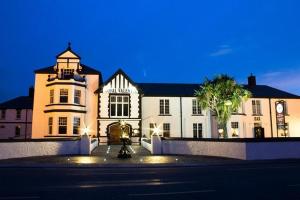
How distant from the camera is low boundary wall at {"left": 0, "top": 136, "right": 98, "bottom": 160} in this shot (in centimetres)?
2434

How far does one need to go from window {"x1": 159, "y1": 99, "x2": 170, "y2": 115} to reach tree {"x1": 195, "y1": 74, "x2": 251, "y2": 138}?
6843 millimetres

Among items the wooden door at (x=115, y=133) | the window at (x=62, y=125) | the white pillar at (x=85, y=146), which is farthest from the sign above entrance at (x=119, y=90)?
the white pillar at (x=85, y=146)

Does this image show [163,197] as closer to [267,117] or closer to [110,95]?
[110,95]

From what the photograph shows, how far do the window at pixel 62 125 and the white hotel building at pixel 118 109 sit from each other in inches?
5.1

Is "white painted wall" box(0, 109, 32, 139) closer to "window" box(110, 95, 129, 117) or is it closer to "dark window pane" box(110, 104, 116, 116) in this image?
"dark window pane" box(110, 104, 116, 116)

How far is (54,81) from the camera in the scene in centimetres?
3997

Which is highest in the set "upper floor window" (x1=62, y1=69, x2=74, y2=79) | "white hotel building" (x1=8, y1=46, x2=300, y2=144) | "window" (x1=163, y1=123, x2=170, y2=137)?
"upper floor window" (x1=62, y1=69, x2=74, y2=79)

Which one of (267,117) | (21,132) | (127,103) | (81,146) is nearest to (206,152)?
(81,146)

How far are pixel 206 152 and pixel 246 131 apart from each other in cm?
2189

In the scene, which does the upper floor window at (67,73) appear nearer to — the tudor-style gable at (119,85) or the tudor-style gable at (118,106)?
the tudor-style gable at (118,106)

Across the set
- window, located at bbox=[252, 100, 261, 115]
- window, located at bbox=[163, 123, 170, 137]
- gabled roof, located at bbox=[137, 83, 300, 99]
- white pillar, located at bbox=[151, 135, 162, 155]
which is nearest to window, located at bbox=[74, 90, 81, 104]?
gabled roof, located at bbox=[137, 83, 300, 99]

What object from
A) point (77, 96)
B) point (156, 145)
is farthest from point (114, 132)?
point (156, 145)

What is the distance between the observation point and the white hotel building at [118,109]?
39625 mm

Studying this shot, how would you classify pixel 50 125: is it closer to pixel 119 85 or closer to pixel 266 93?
pixel 119 85
